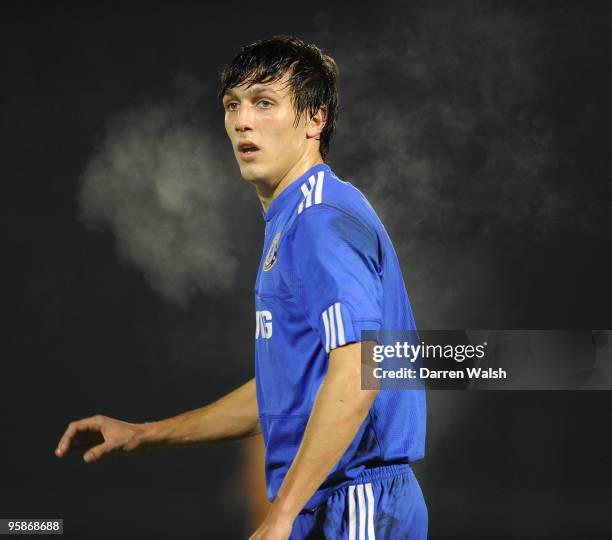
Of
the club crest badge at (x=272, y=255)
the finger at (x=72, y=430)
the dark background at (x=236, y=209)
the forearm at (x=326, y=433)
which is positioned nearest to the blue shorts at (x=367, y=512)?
the forearm at (x=326, y=433)

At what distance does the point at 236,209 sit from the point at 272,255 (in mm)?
3810

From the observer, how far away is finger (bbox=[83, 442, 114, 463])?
1.81 meters

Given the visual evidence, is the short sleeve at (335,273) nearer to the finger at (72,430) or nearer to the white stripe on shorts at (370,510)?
the white stripe on shorts at (370,510)

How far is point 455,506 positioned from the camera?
491 centimetres

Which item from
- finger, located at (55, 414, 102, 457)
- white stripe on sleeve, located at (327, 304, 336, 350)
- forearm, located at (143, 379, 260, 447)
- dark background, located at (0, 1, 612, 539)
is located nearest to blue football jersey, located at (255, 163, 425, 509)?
white stripe on sleeve, located at (327, 304, 336, 350)

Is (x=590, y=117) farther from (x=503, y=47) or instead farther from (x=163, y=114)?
(x=163, y=114)

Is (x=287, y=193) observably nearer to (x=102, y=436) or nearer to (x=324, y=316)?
(x=324, y=316)

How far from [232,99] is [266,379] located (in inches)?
24.3

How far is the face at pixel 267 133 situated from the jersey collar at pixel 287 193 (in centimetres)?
4

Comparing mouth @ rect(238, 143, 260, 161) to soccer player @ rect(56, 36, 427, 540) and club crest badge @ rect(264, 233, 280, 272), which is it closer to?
soccer player @ rect(56, 36, 427, 540)

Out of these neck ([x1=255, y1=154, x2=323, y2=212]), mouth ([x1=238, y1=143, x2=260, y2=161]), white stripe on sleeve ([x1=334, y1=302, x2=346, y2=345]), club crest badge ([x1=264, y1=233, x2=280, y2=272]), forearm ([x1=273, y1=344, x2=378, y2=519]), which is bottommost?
forearm ([x1=273, y1=344, x2=378, y2=519])

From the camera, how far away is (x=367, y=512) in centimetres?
154

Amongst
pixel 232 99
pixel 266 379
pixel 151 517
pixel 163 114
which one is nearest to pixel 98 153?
pixel 163 114

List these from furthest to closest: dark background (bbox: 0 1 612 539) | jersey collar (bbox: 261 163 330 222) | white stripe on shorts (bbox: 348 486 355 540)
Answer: dark background (bbox: 0 1 612 539) < jersey collar (bbox: 261 163 330 222) < white stripe on shorts (bbox: 348 486 355 540)
